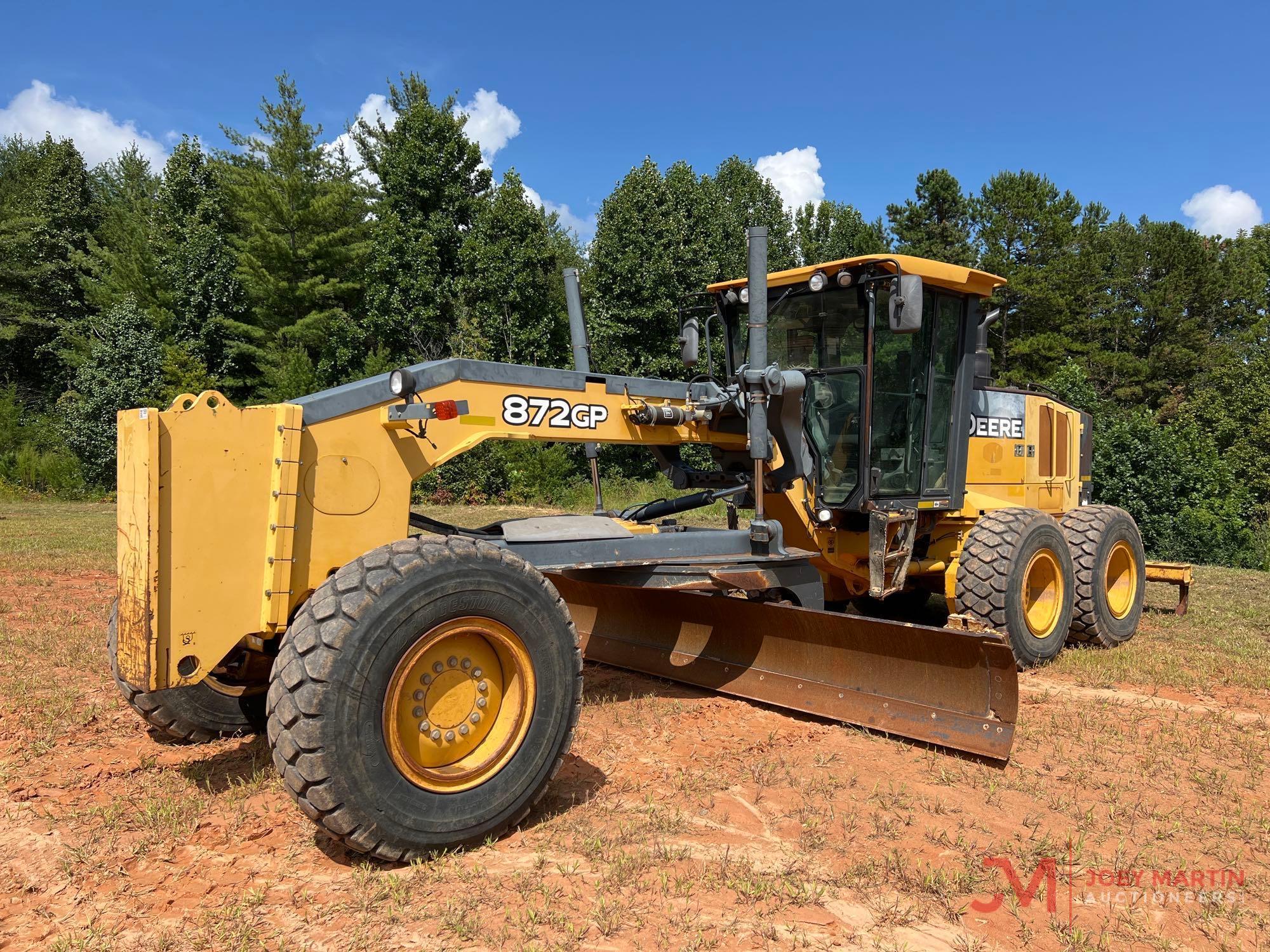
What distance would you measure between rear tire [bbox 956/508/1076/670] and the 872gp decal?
10.1ft

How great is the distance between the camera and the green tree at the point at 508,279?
25422mm

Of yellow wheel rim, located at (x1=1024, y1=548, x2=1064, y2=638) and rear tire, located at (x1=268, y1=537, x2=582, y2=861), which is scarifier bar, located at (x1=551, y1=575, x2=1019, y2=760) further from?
yellow wheel rim, located at (x1=1024, y1=548, x2=1064, y2=638)

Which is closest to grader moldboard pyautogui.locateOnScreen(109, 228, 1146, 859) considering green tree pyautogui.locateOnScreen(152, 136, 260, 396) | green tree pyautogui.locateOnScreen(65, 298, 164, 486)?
green tree pyautogui.locateOnScreen(65, 298, 164, 486)

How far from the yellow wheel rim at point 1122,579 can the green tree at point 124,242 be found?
2861 centimetres

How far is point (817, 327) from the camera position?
6340mm

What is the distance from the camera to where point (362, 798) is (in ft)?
10.3

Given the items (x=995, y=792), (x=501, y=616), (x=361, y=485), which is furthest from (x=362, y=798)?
(x=995, y=792)

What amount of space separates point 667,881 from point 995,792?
183cm

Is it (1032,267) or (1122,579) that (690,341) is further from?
(1032,267)

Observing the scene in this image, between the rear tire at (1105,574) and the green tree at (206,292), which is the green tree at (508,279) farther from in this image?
the rear tire at (1105,574)

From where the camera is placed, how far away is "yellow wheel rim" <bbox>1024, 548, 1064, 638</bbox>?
6.80 metres

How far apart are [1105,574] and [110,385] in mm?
26182

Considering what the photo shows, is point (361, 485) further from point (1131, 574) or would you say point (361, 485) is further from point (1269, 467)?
point (1269, 467)

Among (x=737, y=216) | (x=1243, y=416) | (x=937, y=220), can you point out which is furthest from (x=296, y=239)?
(x=1243, y=416)
